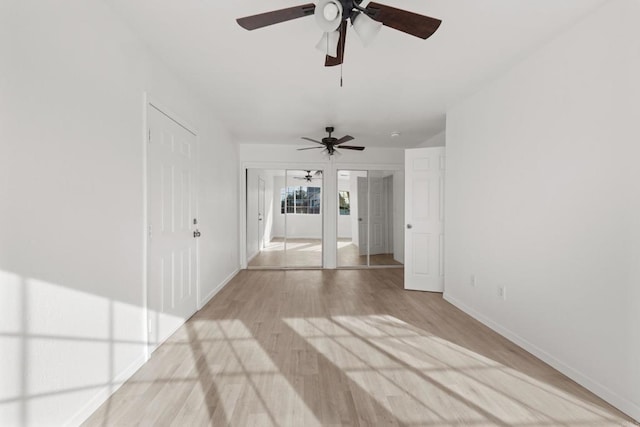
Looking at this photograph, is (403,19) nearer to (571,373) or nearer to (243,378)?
(243,378)

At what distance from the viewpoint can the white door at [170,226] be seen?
8.23 feet

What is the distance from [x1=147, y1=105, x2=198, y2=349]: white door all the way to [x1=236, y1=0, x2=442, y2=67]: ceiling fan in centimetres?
147

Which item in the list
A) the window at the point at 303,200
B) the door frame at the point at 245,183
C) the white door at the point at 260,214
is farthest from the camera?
the window at the point at 303,200

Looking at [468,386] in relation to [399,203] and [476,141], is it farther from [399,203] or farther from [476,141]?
[399,203]

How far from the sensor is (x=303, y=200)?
29.8ft

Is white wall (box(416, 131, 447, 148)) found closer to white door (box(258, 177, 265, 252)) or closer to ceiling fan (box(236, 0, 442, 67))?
white door (box(258, 177, 265, 252))

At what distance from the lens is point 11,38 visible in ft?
4.27

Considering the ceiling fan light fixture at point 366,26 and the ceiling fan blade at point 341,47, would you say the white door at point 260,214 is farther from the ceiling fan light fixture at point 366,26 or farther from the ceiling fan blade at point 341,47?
the ceiling fan light fixture at point 366,26

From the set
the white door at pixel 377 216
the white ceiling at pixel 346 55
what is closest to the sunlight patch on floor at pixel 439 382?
the white ceiling at pixel 346 55

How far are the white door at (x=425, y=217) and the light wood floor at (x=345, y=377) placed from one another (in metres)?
0.99

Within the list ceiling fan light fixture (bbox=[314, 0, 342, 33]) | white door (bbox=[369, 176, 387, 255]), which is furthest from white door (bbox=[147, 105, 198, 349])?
white door (bbox=[369, 176, 387, 255])

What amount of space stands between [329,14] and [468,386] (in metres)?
2.44

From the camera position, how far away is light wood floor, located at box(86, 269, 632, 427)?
175 centimetres

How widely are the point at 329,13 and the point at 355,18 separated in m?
0.21
